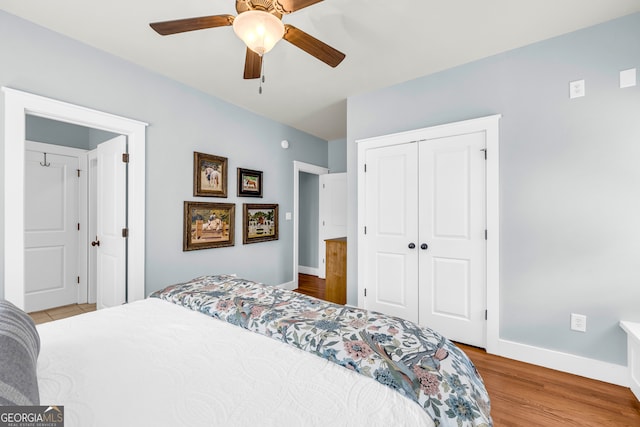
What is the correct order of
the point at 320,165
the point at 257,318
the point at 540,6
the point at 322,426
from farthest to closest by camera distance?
the point at 320,165, the point at 540,6, the point at 257,318, the point at 322,426

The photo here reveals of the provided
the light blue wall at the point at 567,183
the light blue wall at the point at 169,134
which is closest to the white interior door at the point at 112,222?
the light blue wall at the point at 169,134

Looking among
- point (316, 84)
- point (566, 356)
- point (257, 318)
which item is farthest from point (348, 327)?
point (316, 84)

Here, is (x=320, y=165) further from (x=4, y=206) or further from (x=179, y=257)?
(x=4, y=206)

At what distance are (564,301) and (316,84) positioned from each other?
2919 mm

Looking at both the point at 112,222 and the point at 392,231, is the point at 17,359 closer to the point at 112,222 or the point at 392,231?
the point at 112,222

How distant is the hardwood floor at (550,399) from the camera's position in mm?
1664

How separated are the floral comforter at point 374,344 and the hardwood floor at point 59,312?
266cm

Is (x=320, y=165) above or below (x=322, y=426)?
above

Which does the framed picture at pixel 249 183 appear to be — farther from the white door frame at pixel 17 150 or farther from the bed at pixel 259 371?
the bed at pixel 259 371

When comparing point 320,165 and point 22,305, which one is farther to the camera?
point 320,165

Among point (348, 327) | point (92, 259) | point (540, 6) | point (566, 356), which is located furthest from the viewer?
point (92, 259)

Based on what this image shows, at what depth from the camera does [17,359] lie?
76 centimetres

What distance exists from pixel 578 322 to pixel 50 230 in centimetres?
543

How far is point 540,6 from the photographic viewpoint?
1893 millimetres
